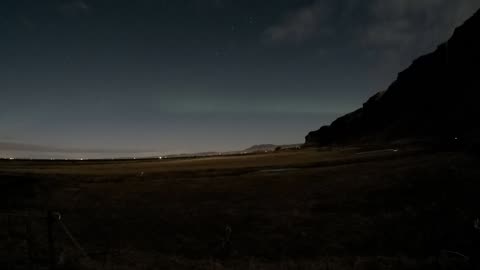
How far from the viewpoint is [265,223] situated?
30.6 metres

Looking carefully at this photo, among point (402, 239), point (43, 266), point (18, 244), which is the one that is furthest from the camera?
point (402, 239)

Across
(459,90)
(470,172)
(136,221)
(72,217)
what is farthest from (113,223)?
(459,90)

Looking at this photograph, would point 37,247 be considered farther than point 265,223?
No

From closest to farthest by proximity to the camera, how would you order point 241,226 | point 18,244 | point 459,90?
point 18,244 → point 241,226 → point 459,90

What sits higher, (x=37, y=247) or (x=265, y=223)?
(x=37, y=247)

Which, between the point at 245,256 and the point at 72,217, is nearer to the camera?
the point at 245,256

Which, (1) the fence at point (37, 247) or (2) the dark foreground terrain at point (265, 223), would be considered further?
(2) the dark foreground terrain at point (265, 223)

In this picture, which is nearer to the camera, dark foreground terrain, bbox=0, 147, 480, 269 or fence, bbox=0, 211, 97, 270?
fence, bbox=0, 211, 97, 270

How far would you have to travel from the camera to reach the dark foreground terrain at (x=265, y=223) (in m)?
21.1

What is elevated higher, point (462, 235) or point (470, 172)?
point (470, 172)

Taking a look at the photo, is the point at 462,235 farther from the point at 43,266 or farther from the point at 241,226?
the point at 43,266

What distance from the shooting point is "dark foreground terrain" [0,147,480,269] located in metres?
21.1

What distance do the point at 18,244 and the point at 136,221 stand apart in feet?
34.2

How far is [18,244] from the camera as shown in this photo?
22375 mm
